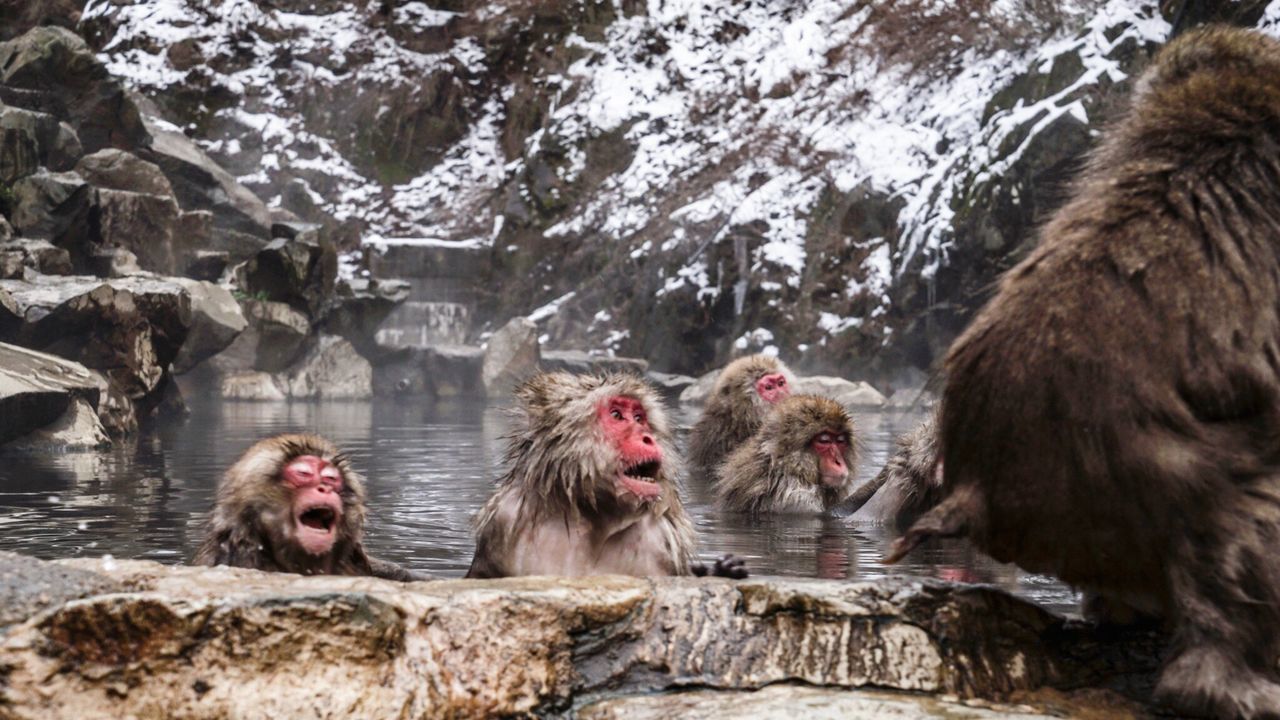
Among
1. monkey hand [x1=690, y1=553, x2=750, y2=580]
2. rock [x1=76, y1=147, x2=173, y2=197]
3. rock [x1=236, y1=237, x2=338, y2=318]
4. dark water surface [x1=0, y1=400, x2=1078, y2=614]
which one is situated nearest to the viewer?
monkey hand [x1=690, y1=553, x2=750, y2=580]

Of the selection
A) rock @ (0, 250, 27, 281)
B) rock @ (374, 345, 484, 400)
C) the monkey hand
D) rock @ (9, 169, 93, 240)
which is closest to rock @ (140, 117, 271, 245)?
rock @ (374, 345, 484, 400)

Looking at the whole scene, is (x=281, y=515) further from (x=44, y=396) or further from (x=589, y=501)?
(x=44, y=396)

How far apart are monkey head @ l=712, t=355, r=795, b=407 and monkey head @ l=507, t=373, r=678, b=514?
3784 millimetres

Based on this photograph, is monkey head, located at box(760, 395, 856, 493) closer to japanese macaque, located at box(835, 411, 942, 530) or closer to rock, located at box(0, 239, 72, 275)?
japanese macaque, located at box(835, 411, 942, 530)

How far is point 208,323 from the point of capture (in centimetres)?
1323

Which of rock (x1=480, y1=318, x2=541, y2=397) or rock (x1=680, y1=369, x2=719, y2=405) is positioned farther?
rock (x1=480, y1=318, x2=541, y2=397)

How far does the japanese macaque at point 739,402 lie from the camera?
750cm

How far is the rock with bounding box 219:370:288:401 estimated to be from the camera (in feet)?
54.1

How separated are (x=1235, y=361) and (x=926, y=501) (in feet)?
10.9

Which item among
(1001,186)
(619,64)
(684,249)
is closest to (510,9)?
(619,64)

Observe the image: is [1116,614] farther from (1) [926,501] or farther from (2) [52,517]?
(2) [52,517]

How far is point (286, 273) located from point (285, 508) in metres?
13.5

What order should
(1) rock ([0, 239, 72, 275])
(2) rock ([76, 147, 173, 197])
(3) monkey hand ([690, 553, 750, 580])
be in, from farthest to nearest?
1. (2) rock ([76, 147, 173, 197])
2. (1) rock ([0, 239, 72, 275])
3. (3) monkey hand ([690, 553, 750, 580])

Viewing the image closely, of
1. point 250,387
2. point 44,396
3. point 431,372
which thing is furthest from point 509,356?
point 44,396
